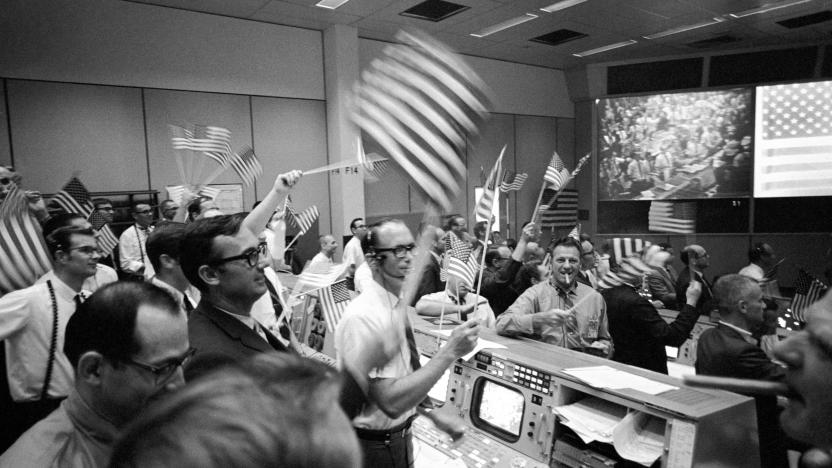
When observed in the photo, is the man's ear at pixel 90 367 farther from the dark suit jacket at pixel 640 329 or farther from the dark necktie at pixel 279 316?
the dark suit jacket at pixel 640 329

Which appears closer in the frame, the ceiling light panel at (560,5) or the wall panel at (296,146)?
the ceiling light panel at (560,5)

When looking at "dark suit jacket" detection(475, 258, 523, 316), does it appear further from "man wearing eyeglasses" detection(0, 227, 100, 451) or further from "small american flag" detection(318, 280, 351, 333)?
"man wearing eyeglasses" detection(0, 227, 100, 451)

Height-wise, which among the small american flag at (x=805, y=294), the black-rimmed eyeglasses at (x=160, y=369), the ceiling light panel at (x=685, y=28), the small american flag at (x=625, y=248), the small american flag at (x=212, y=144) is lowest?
the small american flag at (x=805, y=294)

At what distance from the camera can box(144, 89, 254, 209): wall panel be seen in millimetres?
6473

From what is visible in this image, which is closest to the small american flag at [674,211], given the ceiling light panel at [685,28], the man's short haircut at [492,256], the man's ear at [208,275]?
the ceiling light panel at [685,28]

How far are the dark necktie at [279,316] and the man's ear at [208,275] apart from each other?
3.21 ft

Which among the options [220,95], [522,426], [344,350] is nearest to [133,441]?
[344,350]

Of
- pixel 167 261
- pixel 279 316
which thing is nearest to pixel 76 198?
pixel 167 261

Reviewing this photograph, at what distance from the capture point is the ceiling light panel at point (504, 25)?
289 inches

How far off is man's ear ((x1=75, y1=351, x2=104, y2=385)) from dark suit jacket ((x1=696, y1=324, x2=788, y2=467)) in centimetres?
223

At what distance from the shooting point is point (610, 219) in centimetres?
949

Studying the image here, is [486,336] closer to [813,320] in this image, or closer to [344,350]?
[344,350]

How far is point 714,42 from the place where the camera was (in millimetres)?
9453

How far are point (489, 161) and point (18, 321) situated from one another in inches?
343
